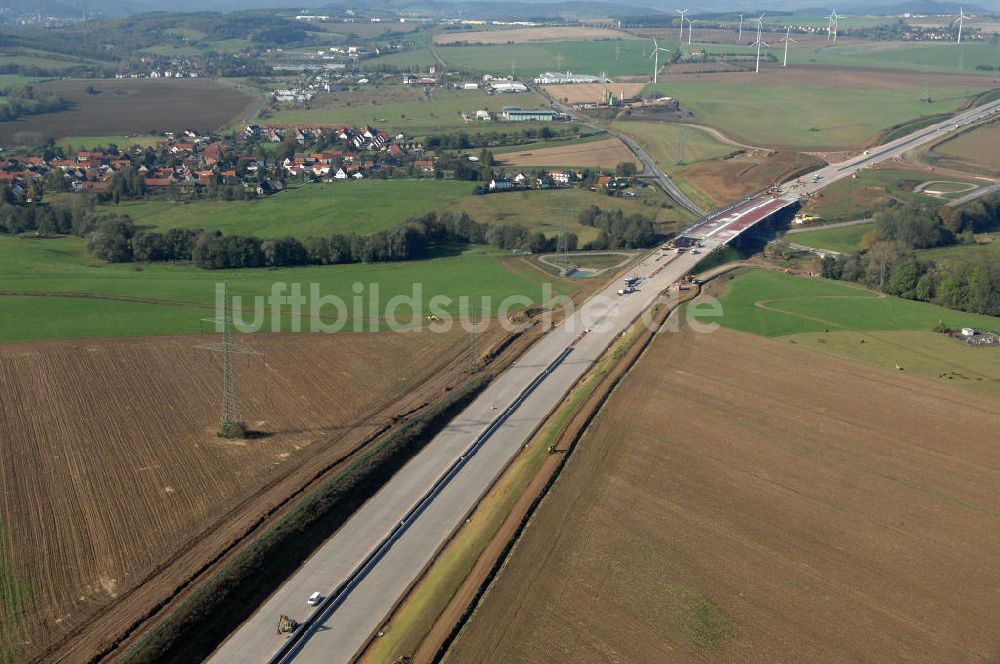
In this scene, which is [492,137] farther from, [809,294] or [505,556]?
[505,556]

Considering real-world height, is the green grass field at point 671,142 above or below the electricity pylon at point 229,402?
above

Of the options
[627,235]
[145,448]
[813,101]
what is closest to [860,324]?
[627,235]

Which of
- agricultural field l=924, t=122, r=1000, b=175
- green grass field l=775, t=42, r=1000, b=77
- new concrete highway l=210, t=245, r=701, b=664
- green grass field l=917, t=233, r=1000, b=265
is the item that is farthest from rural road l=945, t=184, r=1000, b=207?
green grass field l=775, t=42, r=1000, b=77

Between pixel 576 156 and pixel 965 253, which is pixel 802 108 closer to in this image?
pixel 576 156

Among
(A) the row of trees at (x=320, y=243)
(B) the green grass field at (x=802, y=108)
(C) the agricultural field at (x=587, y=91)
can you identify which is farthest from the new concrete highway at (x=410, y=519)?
(C) the agricultural field at (x=587, y=91)

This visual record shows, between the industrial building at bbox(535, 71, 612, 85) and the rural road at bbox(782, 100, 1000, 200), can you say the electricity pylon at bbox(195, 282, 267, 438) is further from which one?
the industrial building at bbox(535, 71, 612, 85)

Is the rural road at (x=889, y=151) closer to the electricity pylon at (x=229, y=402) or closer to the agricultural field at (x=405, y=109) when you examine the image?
the agricultural field at (x=405, y=109)

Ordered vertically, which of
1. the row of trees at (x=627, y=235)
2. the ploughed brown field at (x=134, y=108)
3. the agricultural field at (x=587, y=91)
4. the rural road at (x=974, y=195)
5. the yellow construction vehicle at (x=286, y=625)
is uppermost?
the agricultural field at (x=587, y=91)
